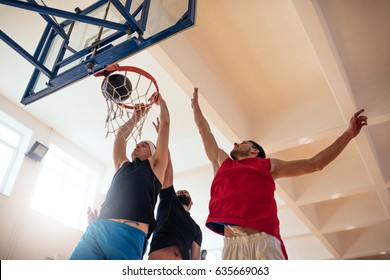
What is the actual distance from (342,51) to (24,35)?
397 cm

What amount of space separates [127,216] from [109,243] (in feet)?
0.64

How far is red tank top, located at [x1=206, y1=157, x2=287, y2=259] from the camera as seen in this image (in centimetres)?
206

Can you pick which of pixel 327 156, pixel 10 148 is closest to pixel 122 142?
pixel 327 156

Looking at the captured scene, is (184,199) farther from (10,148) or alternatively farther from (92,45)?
(10,148)

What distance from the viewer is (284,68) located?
4496 millimetres

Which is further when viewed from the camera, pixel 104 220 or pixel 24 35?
pixel 24 35

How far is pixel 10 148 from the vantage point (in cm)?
561

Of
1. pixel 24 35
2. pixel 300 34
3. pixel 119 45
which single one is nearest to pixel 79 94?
pixel 24 35

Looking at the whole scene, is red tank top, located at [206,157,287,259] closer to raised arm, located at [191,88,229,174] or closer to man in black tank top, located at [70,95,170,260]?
raised arm, located at [191,88,229,174]

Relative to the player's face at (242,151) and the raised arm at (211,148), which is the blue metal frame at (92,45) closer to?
the raised arm at (211,148)

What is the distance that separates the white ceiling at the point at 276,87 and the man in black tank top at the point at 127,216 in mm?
1519

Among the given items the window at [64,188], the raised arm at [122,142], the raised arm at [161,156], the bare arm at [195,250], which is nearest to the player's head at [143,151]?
the raised arm at [122,142]

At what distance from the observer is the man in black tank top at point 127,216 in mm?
2168
